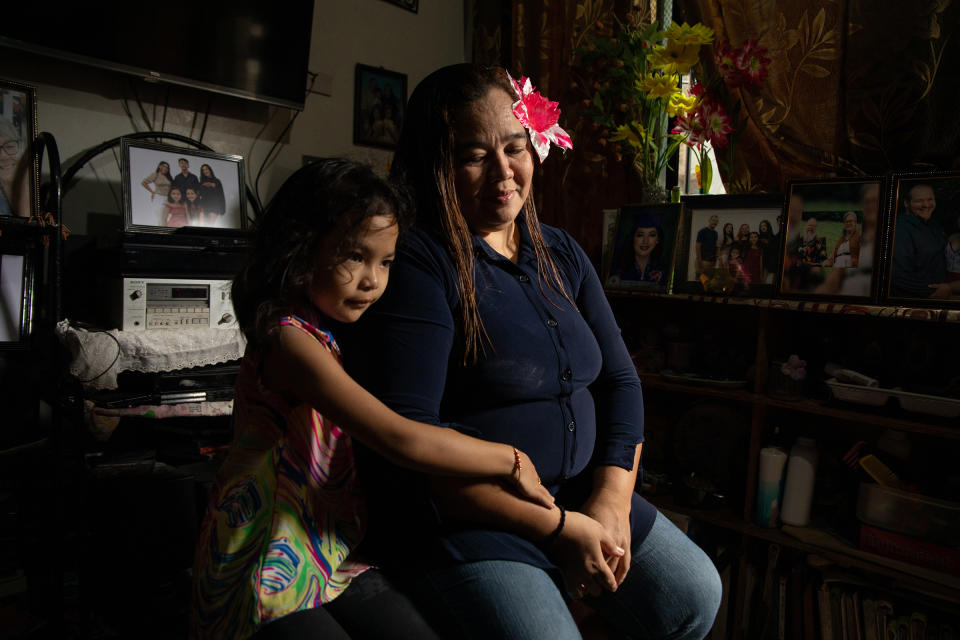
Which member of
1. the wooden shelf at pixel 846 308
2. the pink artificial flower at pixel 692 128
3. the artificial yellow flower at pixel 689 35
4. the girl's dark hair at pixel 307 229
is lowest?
the wooden shelf at pixel 846 308

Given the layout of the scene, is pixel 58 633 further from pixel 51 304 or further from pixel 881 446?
pixel 881 446

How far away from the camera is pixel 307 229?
0.89m

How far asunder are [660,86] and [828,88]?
51cm

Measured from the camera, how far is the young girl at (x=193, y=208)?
1825 millimetres

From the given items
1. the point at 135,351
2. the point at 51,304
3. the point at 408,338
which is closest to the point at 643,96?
the point at 408,338

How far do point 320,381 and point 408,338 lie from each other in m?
0.14

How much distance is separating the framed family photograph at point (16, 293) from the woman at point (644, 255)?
5.63 feet

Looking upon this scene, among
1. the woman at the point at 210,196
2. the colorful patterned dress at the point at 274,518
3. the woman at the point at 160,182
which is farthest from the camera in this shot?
the woman at the point at 210,196

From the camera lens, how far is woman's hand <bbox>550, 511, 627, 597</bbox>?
0.89 meters

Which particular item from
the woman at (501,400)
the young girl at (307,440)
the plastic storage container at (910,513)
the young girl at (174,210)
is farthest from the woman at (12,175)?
the plastic storage container at (910,513)

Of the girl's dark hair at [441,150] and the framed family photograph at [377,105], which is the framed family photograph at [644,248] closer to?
the girl's dark hair at [441,150]

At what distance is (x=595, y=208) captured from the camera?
7.61ft

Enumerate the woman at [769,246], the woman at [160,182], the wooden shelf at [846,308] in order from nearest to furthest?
the wooden shelf at [846,308], the woman at [769,246], the woman at [160,182]

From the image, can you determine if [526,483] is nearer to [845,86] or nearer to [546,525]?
[546,525]
